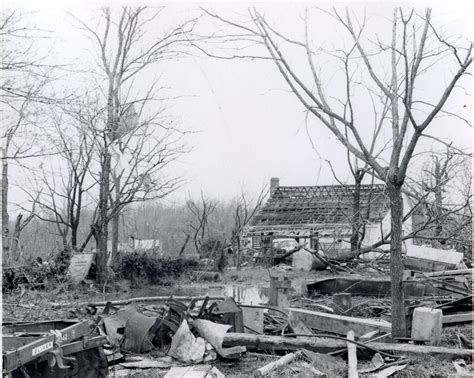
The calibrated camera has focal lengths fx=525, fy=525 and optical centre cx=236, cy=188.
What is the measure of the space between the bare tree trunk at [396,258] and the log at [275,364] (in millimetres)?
1652

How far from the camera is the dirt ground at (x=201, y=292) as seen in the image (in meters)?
6.91

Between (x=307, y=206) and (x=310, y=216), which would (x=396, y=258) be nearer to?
→ (x=310, y=216)

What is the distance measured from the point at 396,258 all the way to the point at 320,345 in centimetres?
169

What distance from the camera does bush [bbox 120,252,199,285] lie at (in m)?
20.6

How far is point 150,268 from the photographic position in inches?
835

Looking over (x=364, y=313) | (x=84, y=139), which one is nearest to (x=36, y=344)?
(x=364, y=313)

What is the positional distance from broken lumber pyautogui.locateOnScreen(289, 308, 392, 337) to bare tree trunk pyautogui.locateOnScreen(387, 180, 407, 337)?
1.25m

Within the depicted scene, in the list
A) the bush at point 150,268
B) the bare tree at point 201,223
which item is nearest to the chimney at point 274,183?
the bare tree at point 201,223

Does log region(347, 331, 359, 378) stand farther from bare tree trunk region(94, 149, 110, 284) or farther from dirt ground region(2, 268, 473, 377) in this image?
bare tree trunk region(94, 149, 110, 284)

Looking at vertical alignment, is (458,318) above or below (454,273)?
below

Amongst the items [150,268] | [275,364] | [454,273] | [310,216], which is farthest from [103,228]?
[310,216]

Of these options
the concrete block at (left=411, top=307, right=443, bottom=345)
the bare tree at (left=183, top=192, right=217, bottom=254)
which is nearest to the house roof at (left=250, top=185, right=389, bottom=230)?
the bare tree at (left=183, top=192, right=217, bottom=254)

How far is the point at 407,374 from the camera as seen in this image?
657 centimetres

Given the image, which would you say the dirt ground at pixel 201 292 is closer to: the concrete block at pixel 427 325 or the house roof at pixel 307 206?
the concrete block at pixel 427 325
